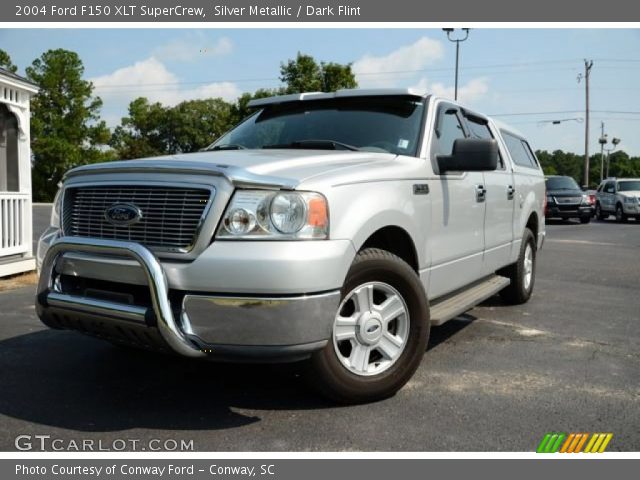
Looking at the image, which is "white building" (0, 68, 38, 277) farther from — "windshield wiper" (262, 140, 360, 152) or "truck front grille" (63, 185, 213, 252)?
"windshield wiper" (262, 140, 360, 152)

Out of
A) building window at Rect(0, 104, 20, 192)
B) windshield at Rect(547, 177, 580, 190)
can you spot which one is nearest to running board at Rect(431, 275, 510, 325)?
building window at Rect(0, 104, 20, 192)

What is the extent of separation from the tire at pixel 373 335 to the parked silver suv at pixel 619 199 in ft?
74.6

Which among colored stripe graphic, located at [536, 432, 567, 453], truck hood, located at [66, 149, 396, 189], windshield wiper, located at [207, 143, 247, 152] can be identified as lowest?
colored stripe graphic, located at [536, 432, 567, 453]

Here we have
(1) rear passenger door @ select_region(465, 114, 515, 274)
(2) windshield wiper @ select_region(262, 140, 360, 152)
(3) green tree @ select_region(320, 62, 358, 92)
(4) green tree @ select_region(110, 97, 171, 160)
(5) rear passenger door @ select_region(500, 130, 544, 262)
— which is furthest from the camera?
(4) green tree @ select_region(110, 97, 171, 160)

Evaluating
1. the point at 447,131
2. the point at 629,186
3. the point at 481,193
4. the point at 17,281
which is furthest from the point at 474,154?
the point at 629,186

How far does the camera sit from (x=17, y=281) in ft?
27.2

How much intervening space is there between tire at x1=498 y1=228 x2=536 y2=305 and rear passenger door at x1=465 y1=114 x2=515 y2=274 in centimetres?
50

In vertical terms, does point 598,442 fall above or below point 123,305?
below

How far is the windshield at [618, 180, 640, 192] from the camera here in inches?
969

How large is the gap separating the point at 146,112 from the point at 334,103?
68.9m

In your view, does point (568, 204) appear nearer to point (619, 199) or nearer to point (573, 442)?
point (619, 199)

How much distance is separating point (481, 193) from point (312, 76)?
28.1 metres

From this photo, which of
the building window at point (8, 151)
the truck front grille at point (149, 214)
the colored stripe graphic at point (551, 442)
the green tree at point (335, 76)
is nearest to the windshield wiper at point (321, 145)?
the truck front grille at point (149, 214)

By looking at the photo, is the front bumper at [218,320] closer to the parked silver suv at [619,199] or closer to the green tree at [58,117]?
the parked silver suv at [619,199]
